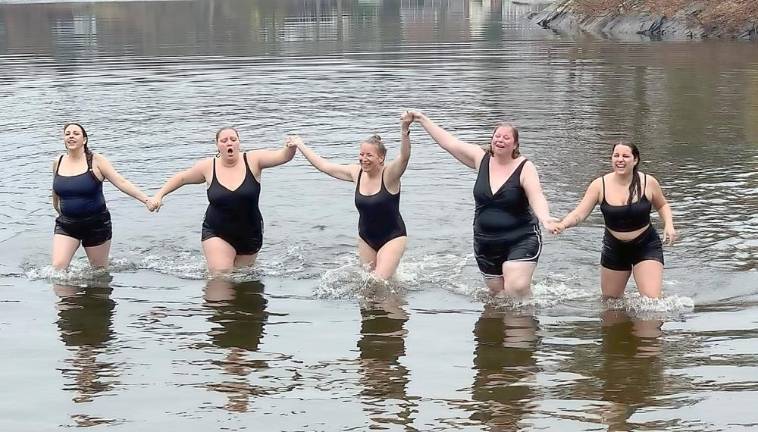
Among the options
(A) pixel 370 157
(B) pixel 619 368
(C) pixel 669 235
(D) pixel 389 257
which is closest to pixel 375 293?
(D) pixel 389 257

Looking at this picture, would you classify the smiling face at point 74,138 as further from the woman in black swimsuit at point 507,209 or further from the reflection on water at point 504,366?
the reflection on water at point 504,366

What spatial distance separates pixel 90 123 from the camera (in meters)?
23.6

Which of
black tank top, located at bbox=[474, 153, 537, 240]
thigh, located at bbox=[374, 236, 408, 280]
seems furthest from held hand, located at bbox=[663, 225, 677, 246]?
thigh, located at bbox=[374, 236, 408, 280]

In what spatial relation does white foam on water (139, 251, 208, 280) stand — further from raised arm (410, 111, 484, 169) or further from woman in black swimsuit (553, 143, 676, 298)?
woman in black swimsuit (553, 143, 676, 298)

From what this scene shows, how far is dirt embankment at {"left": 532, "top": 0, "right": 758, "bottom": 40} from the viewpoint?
4753cm

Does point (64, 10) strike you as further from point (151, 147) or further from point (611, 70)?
point (151, 147)

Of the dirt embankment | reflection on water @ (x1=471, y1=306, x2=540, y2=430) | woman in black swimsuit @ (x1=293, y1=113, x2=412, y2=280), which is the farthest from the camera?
the dirt embankment

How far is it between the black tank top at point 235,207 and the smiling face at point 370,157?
4.10 ft

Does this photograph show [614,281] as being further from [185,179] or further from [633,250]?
[185,179]

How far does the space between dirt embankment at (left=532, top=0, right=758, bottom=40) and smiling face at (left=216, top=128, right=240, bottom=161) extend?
3894 cm

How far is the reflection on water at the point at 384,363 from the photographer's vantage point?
727 centimetres

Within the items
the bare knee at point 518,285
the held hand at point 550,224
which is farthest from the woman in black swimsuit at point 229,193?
the held hand at point 550,224

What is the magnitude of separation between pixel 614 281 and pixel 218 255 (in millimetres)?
4095

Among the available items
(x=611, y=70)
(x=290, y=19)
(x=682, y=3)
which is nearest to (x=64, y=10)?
(x=290, y=19)
